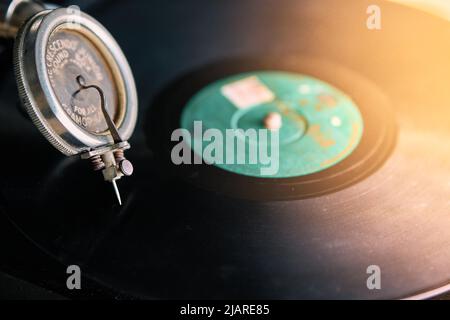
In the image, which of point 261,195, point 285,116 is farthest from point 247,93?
point 261,195

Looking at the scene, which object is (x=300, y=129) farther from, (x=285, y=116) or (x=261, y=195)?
(x=261, y=195)

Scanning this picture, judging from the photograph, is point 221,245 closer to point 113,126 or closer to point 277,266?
point 277,266

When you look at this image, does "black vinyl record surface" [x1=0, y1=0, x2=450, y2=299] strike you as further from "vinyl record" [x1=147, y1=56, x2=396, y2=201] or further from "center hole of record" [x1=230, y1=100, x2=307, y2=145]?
"center hole of record" [x1=230, y1=100, x2=307, y2=145]

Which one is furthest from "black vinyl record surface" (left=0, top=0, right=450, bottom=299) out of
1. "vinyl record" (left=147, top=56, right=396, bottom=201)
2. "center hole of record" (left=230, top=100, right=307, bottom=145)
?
"center hole of record" (left=230, top=100, right=307, bottom=145)

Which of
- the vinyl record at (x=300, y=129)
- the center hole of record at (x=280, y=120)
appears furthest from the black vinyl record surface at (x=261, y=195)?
the center hole of record at (x=280, y=120)

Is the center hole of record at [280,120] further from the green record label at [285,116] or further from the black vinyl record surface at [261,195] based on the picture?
the black vinyl record surface at [261,195]

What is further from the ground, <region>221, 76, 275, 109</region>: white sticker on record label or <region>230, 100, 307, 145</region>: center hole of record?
<region>221, 76, 275, 109</region>: white sticker on record label
